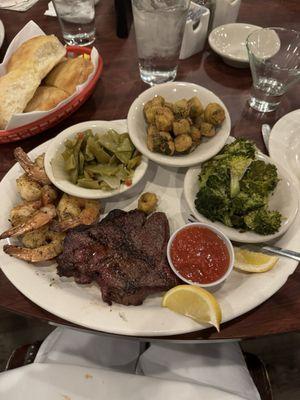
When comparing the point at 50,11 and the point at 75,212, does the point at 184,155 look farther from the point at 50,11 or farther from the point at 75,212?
the point at 50,11

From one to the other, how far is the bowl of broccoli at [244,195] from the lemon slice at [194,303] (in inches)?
13.8

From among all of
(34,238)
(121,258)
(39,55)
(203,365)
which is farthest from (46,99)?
(203,365)

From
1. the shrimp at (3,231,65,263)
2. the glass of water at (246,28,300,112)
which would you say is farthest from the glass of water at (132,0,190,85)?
the shrimp at (3,231,65,263)

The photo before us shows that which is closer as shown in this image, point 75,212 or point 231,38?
point 75,212

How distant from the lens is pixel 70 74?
6.59 ft

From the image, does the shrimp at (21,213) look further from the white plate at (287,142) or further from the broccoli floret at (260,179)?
the white plate at (287,142)

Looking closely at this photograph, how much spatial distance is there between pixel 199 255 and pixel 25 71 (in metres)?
1.37

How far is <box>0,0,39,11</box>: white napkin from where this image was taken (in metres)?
2.80

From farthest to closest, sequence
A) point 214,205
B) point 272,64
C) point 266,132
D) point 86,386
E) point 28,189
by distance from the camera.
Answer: point 272,64, point 266,132, point 28,189, point 214,205, point 86,386

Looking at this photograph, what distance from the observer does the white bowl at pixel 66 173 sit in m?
1.63

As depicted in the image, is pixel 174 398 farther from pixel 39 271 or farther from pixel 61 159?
pixel 61 159

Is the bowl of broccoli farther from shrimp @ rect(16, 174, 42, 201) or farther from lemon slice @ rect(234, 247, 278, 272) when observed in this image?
shrimp @ rect(16, 174, 42, 201)

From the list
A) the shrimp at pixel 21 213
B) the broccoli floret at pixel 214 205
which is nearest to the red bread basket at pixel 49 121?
the shrimp at pixel 21 213

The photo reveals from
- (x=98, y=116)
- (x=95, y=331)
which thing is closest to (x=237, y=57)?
(x=98, y=116)
